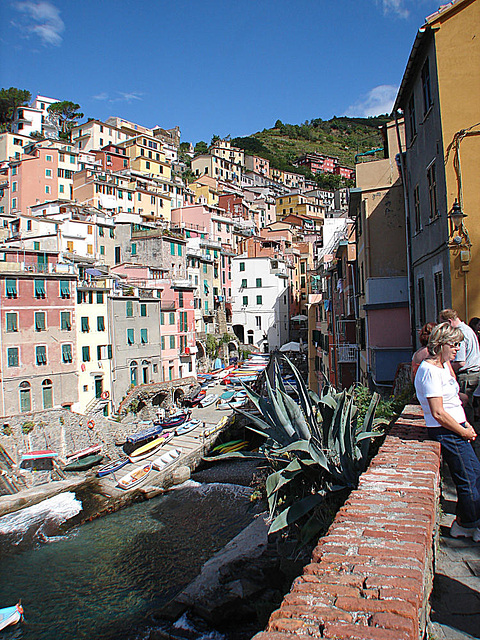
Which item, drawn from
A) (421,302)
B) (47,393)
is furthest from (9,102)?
(421,302)

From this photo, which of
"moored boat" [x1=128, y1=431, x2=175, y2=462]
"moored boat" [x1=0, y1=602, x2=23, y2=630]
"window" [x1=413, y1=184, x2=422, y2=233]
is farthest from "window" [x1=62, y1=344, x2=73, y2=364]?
"window" [x1=413, y1=184, x2=422, y2=233]

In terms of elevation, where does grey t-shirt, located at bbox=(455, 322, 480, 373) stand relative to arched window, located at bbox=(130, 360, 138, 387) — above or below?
above

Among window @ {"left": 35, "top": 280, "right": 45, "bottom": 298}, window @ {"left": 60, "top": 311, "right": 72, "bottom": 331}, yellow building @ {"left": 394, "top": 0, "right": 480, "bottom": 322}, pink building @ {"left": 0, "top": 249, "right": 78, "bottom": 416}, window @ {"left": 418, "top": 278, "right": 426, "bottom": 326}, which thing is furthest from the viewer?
window @ {"left": 60, "top": 311, "right": 72, "bottom": 331}

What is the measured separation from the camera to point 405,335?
60.4 feet

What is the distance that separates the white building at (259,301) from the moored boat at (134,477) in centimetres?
3399

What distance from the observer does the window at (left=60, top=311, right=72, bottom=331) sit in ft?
116

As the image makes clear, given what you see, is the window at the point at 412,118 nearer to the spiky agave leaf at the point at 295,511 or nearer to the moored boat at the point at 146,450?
the spiky agave leaf at the point at 295,511

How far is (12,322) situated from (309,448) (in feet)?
102

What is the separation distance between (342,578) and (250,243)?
2561 inches

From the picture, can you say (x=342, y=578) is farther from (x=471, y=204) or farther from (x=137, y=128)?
(x=137, y=128)

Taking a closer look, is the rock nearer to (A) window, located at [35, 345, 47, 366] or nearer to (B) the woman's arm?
(A) window, located at [35, 345, 47, 366]

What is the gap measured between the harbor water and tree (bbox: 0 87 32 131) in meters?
83.3

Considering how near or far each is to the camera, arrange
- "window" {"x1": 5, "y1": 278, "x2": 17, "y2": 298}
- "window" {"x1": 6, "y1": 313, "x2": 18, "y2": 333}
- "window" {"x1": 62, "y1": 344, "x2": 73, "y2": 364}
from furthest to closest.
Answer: "window" {"x1": 62, "y1": 344, "x2": 73, "y2": 364}, "window" {"x1": 5, "y1": 278, "x2": 17, "y2": 298}, "window" {"x1": 6, "y1": 313, "x2": 18, "y2": 333}

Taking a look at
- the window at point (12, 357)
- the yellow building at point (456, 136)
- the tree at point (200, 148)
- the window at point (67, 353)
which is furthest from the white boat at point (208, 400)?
the tree at point (200, 148)
